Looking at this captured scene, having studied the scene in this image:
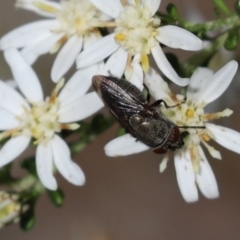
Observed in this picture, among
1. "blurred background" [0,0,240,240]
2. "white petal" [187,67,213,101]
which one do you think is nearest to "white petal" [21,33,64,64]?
"white petal" [187,67,213,101]

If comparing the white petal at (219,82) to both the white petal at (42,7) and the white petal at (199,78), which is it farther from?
the white petal at (42,7)

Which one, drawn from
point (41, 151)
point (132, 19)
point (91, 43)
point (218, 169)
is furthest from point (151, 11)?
point (218, 169)

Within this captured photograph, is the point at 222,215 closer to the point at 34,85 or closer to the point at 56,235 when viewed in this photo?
the point at 56,235

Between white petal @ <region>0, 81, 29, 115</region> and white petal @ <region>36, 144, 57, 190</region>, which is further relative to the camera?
white petal @ <region>0, 81, 29, 115</region>

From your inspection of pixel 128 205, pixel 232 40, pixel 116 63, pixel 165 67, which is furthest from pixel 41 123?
pixel 128 205

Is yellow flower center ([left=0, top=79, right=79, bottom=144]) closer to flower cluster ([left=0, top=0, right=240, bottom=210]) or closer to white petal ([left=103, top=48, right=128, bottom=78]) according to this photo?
flower cluster ([left=0, top=0, right=240, bottom=210])

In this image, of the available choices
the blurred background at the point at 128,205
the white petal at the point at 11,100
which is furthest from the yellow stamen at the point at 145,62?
the blurred background at the point at 128,205
